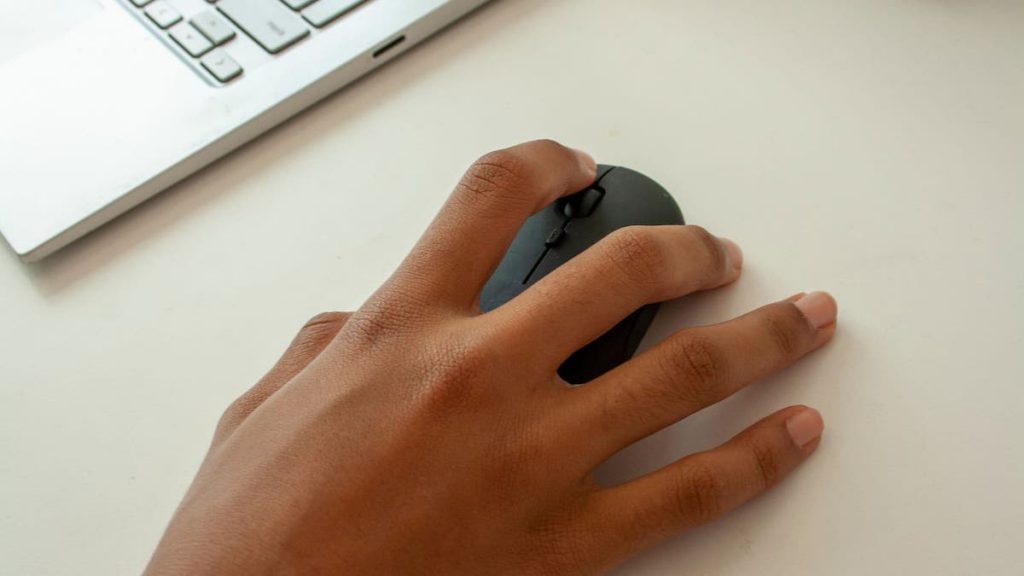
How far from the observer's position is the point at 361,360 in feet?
1.49

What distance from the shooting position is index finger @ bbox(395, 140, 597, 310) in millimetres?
478

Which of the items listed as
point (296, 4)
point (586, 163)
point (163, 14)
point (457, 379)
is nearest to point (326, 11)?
point (296, 4)

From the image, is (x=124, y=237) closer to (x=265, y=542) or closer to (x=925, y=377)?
(x=265, y=542)

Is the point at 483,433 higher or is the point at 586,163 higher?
the point at 586,163

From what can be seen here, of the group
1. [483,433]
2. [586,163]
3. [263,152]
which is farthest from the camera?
[263,152]

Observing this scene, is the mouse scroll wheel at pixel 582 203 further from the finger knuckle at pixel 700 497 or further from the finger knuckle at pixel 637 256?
the finger knuckle at pixel 700 497

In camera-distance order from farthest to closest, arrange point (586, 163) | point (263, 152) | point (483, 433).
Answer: point (263, 152) → point (586, 163) → point (483, 433)

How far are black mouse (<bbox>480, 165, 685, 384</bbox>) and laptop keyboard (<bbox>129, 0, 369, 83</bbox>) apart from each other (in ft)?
0.91

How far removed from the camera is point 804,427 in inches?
17.8

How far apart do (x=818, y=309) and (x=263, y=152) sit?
412mm

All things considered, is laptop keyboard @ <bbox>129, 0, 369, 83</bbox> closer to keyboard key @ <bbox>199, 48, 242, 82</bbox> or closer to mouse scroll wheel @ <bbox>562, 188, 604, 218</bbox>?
keyboard key @ <bbox>199, 48, 242, 82</bbox>

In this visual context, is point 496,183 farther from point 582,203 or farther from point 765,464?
point 765,464

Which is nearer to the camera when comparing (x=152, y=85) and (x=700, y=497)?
(x=700, y=497)

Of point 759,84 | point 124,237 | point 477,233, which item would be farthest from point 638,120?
point 124,237
